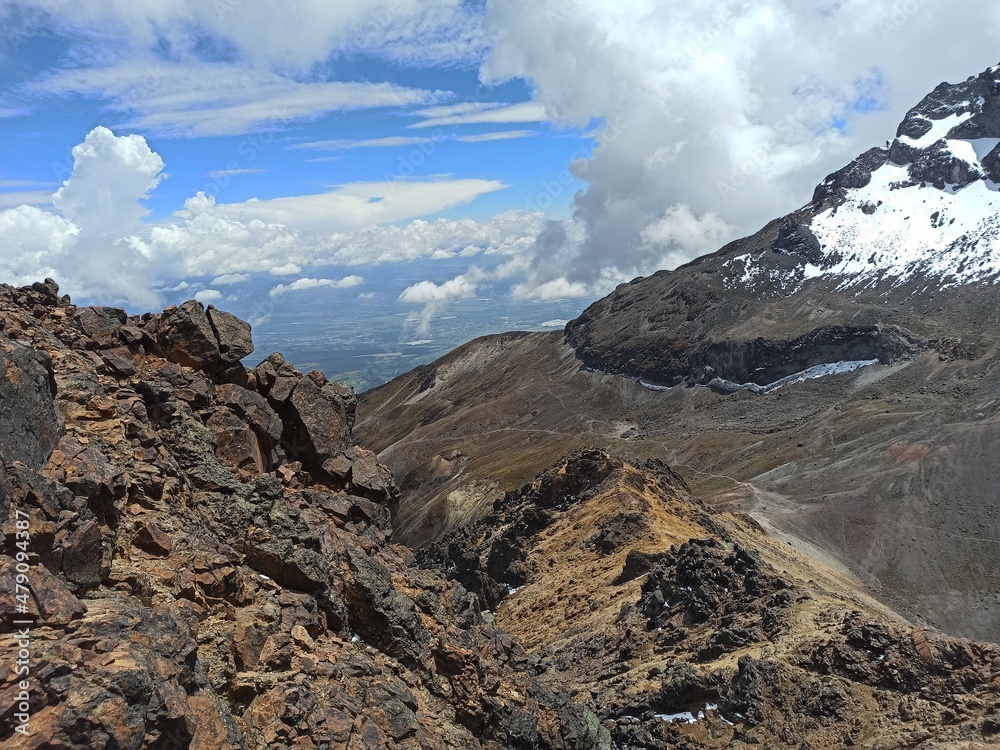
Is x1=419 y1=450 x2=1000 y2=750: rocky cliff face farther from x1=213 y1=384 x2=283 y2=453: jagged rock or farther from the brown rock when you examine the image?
the brown rock

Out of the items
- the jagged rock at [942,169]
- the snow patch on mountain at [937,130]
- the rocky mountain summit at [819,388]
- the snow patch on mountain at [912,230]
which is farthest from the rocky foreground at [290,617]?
the snow patch on mountain at [937,130]

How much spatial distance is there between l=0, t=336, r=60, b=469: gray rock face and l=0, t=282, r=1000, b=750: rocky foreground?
0.06 metres

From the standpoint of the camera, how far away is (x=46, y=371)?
14.2 meters

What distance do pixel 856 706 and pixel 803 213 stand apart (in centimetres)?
16429

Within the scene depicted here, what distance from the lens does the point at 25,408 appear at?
41.8ft

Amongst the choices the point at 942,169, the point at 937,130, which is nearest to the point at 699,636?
the point at 942,169

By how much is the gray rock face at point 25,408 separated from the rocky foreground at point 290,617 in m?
0.06

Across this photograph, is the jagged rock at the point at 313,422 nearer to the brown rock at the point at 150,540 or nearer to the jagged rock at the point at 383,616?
the jagged rock at the point at 383,616

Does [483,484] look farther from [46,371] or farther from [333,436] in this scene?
[46,371]

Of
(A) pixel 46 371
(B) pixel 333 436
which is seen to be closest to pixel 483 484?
(B) pixel 333 436

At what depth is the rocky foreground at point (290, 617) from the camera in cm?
1004

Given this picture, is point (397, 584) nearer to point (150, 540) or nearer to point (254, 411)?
point (254, 411)

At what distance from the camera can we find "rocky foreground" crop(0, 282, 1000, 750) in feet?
32.9

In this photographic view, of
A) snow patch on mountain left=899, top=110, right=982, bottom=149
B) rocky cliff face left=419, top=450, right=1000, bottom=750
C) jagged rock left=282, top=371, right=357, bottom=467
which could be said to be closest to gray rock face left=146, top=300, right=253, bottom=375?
jagged rock left=282, top=371, right=357, bottom=467
